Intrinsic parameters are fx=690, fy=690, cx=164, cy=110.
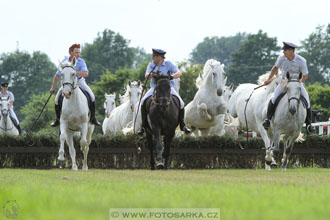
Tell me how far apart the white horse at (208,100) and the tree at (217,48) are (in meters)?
133

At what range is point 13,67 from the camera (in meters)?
106

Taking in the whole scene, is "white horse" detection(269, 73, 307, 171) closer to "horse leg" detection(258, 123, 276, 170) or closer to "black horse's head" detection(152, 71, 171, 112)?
"horse leg" detection(258, 123, 276, 170)

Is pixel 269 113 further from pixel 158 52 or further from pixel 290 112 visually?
pixel 158 52

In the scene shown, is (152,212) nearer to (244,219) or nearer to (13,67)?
(244,219)

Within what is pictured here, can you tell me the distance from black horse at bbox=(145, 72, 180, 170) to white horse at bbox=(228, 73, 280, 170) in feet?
8.79

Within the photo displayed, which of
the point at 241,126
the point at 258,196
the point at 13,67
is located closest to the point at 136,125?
the point at 241,126

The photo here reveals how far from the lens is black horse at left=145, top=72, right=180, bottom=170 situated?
15000 millimetres

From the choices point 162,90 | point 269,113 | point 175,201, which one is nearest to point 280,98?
point 269,113

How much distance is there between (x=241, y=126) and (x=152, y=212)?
1563cm

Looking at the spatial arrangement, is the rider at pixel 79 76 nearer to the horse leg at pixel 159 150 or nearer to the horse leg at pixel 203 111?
the horse leg at pixel 159 150

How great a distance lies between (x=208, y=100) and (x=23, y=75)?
294 feet

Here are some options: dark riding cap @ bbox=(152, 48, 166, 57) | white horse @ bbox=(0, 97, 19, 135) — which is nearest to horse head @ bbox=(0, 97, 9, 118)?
white horse @ bbox=(0, 97, 19, 135)

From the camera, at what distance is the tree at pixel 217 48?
504ft

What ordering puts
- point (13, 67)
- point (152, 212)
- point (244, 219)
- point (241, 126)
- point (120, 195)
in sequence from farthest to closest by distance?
point (13, 67) < point (241, 126) < point (120, 195) < point (152, 212) < point (244, 219)
